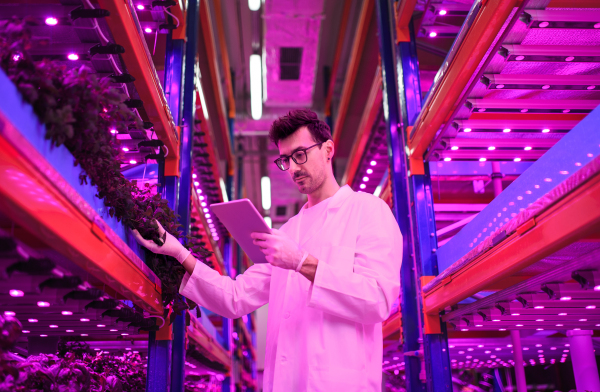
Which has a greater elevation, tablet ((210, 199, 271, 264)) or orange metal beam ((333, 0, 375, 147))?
orange metal beam ((333, 0, 375, 147))

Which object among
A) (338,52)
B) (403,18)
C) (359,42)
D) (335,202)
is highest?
(338,52)

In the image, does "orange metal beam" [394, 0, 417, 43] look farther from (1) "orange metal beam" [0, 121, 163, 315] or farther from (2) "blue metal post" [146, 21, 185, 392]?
(1) "orange metal beam" [0, 121, 163, 315]

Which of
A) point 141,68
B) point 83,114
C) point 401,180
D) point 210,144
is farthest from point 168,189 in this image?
point 210,144

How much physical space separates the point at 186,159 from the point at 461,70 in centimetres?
294

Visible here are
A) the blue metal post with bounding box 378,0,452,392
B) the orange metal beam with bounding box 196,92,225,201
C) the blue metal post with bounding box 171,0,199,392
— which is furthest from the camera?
the orange metal beam with bounding box 196,92,225,201

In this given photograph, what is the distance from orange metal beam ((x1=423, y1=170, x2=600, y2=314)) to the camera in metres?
2.34

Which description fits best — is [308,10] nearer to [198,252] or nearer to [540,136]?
[540,136]

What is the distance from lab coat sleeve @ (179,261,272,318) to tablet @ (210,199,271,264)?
28 centimetres

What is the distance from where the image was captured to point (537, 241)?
2883 mm

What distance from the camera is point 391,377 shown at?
10.7m

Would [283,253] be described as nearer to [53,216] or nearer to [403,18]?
[53,216]

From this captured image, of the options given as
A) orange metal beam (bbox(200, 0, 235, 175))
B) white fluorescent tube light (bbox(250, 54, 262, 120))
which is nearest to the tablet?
orange metal beam (bbox(200, 0, 235, 175))

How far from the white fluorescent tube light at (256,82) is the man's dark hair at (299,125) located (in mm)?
5897

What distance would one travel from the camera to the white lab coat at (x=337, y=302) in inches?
87.9
